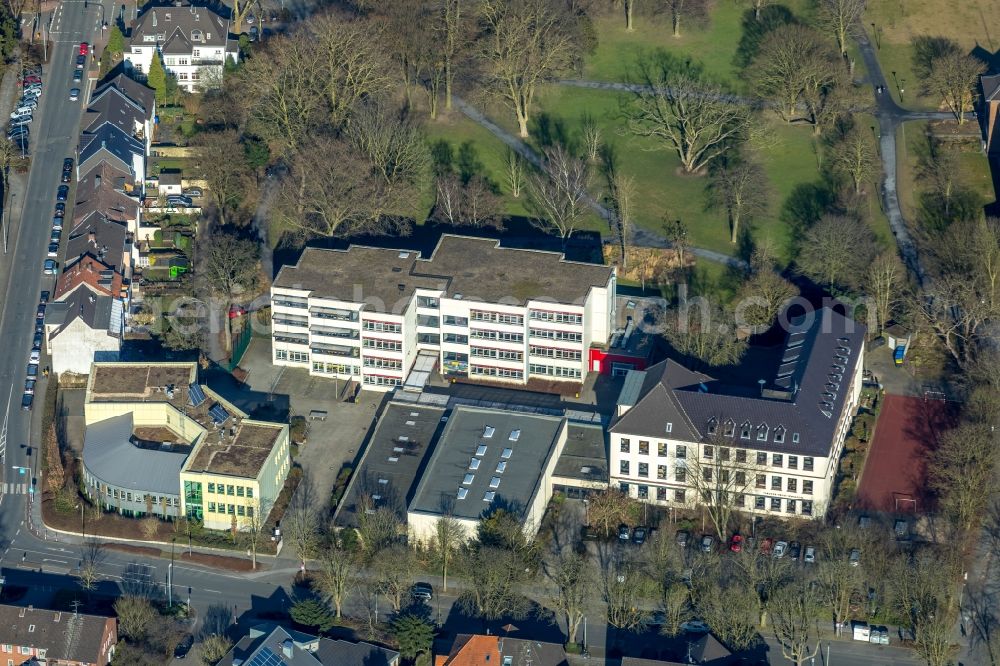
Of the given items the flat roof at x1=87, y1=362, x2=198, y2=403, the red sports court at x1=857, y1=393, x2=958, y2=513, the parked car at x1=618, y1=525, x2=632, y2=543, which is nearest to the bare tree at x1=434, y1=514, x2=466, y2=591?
the parked car at x1=618, y1=525, x2=632, y2=543

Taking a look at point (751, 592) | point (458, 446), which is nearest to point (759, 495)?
point (751, 592)

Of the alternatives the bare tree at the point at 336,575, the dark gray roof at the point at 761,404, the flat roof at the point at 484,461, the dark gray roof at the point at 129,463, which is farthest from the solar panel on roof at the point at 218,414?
the dark gray roof at the point at 761,404

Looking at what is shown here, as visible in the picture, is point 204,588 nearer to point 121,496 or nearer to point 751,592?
point 121,496

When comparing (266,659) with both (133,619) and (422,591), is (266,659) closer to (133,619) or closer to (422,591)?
(133,619)

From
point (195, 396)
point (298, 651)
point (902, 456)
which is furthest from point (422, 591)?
point (902, 456)

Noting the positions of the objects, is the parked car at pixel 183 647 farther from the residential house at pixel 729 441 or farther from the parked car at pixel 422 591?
the residential house at pixel 729 441

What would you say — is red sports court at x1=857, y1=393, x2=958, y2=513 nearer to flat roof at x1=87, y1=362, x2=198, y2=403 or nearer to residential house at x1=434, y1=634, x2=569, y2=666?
residential house at x1=434, y1=634, x2=569, y2=666
